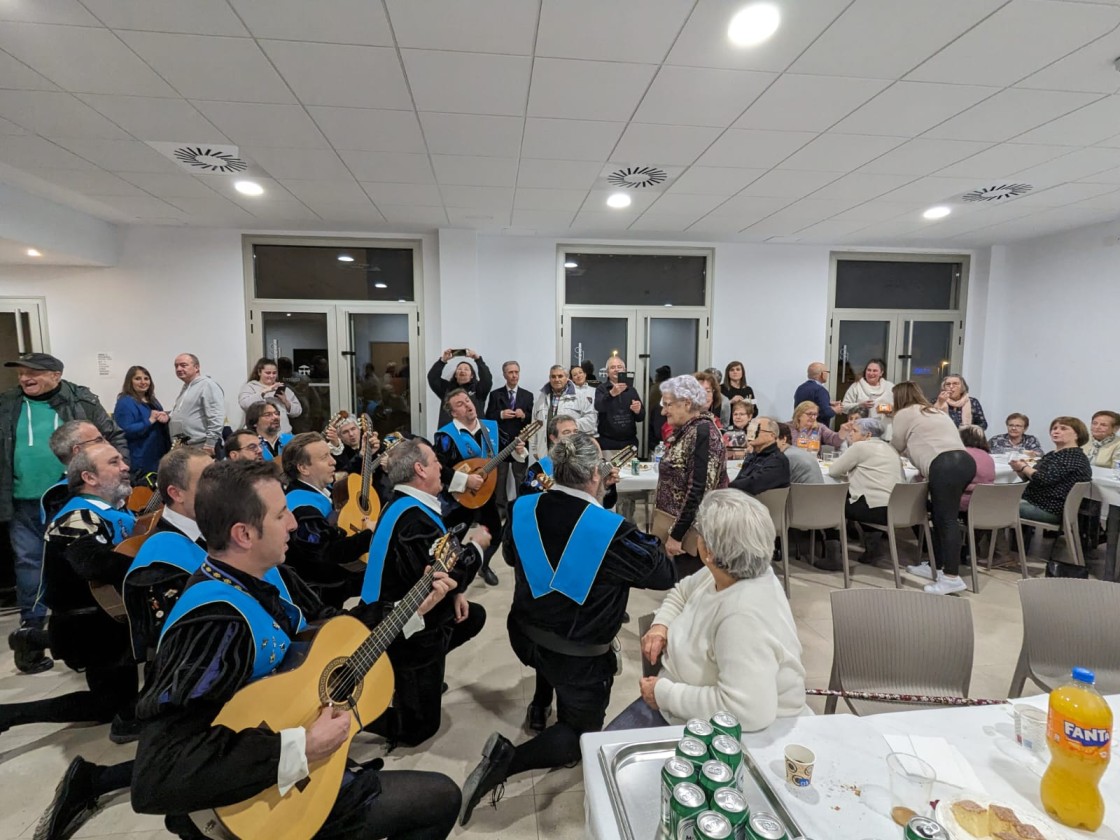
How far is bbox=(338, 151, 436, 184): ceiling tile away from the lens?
389cm

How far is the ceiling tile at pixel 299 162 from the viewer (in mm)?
3799

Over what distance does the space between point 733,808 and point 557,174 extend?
423 centimetres

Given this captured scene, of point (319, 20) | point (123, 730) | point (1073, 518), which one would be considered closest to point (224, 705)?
point (123, 730)

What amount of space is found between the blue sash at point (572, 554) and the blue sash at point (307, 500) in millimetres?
1124

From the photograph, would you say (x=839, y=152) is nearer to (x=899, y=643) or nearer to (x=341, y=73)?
(x=341, y=73)

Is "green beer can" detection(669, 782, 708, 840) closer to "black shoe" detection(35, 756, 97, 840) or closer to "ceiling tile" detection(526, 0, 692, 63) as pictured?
"black shoe" detection(35, 756, 97, 840)

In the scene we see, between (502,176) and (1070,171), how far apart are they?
4.39 m

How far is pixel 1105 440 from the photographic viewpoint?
4449mm

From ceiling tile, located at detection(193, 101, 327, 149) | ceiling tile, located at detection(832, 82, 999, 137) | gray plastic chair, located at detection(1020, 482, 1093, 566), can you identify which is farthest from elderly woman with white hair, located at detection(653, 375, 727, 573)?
gray plastic chair, located at detection(1020, 482, 1093, 566)

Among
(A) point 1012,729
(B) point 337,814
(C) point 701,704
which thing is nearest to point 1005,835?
(A) point 1012,729

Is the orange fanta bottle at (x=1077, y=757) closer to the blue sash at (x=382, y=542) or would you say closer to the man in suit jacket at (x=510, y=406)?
the blue sash at (x=382, y=542)

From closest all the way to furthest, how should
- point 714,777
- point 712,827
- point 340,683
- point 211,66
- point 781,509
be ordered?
point 712,827, point 714,777, point 340,683, point 211,66, point 781,509

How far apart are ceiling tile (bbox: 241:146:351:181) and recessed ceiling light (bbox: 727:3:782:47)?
2.71 metres

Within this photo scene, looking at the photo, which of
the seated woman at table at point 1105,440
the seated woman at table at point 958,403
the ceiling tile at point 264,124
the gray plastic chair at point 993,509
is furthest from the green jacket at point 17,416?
the seated woman at table at point 1105,440
